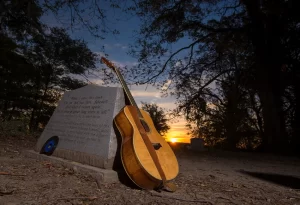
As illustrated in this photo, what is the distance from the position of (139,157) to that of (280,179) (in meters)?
3.04

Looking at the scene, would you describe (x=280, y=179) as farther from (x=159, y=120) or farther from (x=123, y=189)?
(x=159, y=120)

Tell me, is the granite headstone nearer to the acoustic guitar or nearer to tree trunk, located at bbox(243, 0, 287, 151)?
the acoustic guitar

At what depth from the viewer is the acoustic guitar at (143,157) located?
9.43 ft

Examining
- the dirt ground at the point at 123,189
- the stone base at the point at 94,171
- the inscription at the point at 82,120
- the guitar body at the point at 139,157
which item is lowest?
the dirt ground at the point at 123,189

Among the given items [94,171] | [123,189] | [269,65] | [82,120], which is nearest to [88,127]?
[82,120]

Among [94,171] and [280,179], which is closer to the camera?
[94,171]

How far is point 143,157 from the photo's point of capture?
115 inches

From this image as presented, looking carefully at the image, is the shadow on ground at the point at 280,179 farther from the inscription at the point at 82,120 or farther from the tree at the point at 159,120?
the tree at the point at 159,120

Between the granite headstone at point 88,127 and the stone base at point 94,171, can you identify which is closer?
the stone base at point 94,171

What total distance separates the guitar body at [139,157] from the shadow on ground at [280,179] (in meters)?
2.11

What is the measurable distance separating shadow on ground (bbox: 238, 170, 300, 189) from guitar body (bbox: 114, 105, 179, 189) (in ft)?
6.93

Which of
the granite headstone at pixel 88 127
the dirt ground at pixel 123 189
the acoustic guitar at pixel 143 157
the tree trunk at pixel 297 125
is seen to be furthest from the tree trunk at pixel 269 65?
the granite headstone at pixel 88 127

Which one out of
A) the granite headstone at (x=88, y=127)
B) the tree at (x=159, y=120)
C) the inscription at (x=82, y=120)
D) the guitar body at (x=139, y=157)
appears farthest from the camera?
the tree at (x=159, y=120)

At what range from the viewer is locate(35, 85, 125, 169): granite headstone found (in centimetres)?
364
